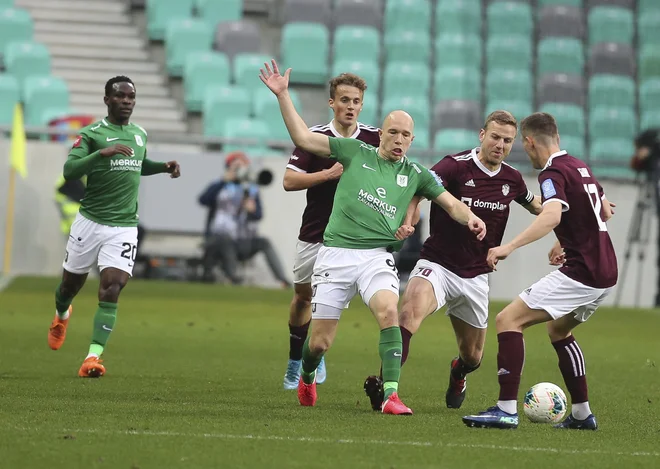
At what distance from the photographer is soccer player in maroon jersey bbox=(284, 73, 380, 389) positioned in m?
8.70

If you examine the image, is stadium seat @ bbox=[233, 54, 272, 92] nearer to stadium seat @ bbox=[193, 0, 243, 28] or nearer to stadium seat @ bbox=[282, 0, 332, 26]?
stadium seat @ bbox=[193, 0, 243, 28]

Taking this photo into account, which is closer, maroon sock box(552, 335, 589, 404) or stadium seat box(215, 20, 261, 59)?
maroon sock box(552, 335, 589, 404)

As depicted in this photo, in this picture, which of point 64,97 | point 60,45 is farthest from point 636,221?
point 60,45

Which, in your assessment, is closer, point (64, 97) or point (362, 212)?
point (362, 212)

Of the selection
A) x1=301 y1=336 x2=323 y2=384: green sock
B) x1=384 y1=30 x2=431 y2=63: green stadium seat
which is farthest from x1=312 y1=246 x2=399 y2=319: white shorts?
x1=384 y1=30 x2=431 y2=63: green stadium seat

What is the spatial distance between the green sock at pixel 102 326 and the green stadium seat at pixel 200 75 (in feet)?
41.5

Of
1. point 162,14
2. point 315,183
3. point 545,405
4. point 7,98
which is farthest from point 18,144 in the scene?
point 545,405

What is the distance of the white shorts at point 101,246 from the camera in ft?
32.7

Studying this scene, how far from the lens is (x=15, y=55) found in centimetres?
2181

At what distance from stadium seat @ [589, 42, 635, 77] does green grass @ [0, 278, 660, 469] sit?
9.97 metres

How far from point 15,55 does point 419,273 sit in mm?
15195

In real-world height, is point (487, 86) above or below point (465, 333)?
above

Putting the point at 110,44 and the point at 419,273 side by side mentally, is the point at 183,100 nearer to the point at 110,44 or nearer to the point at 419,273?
the point at 110,44

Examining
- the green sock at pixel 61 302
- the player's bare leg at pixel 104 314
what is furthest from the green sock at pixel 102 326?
the green sock at pixel 61 302
